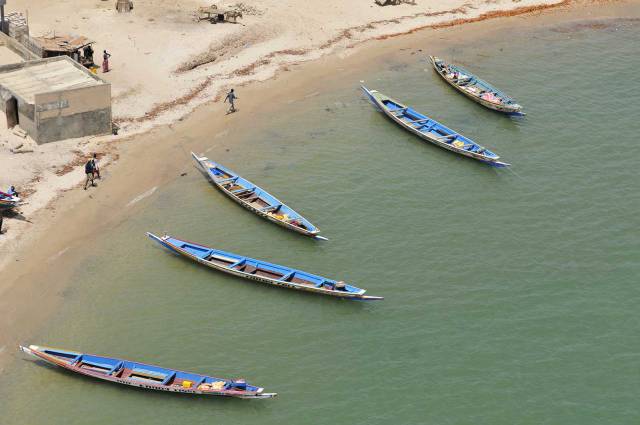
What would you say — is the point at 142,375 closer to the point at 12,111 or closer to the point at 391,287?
the point at 391,287

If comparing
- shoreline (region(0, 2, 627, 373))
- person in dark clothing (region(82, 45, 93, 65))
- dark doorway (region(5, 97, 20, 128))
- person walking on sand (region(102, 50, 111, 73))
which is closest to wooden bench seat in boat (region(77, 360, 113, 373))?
shoreline (region(0, 2, 627, 373))

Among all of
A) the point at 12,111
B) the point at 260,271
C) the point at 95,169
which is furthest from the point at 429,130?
the point at 12,111

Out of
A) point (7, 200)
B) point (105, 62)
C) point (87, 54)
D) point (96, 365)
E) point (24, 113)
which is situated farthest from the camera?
point (87, 54)

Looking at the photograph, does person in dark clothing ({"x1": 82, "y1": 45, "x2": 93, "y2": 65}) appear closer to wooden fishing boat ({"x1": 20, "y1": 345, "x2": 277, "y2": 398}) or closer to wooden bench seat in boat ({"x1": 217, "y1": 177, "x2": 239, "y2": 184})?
wooden bench seat in boat ({"x1": 217, "y1": 177, "x2": 239, "y2": 184})

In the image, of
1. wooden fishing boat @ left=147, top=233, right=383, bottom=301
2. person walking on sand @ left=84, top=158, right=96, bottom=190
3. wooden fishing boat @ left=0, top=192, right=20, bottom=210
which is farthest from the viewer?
person walking on sand @ left=84, top=158, right=96, bottom=190

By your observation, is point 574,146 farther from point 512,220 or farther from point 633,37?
point 633,37

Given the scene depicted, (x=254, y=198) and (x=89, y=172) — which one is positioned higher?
(x=89, y=172)

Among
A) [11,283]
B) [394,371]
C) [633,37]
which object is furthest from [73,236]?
[633,37]
